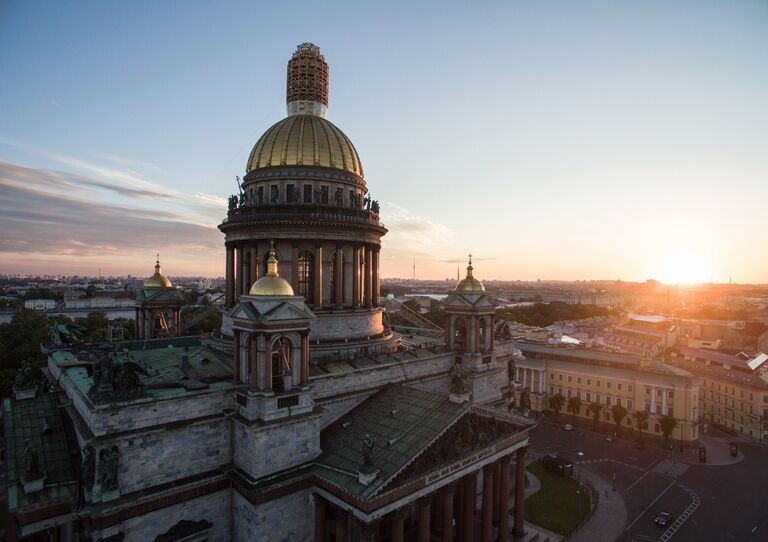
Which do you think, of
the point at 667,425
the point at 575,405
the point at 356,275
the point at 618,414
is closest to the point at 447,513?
the point at 356,275

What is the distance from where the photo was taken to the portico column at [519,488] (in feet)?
105

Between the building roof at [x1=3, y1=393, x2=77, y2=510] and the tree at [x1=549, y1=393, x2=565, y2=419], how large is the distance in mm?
62579

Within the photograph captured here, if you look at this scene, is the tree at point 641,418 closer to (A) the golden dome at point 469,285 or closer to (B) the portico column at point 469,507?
(A) the golden dome at point 469,285

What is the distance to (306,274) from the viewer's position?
116 feet

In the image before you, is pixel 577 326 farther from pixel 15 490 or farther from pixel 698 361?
pixel 15 490

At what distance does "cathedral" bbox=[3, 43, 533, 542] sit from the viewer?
2172 centimetres

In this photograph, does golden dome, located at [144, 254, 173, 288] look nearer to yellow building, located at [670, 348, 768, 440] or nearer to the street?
the street

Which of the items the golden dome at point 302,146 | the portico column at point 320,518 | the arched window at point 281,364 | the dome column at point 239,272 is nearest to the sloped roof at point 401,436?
the portico column at point 320,518

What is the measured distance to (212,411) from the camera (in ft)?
79.0

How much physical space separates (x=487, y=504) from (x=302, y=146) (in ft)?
93.8

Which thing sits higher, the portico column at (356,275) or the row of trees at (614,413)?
the portico column at (356,275)

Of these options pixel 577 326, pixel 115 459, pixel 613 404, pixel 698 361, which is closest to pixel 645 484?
pixel 613 404

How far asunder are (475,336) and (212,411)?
2094cm

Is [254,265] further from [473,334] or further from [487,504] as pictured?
[487,504]
